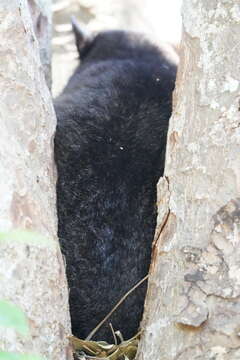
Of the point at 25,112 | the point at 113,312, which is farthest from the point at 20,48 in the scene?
the point at 113,312

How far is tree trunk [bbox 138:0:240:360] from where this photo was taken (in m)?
1.91

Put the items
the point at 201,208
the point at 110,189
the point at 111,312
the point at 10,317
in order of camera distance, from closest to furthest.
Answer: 1. the point at 10,317
2. the point at 201,208
3. the point at 111,312
4. the point at 110,189

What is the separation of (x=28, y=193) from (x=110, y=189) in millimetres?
851

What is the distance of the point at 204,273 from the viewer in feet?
6.38

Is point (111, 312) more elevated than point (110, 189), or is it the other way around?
point (110, 189)

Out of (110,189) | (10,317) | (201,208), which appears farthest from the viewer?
(110,189)

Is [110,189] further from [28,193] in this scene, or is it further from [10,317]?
[10,317]

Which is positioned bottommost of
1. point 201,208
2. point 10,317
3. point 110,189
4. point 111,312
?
point 111,312

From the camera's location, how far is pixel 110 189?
9.64ft

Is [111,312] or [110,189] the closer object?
[111,312]

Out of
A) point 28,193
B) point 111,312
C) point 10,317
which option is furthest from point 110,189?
point 10,317

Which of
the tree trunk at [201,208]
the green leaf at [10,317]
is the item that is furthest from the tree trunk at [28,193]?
the green leaf at [10,317]

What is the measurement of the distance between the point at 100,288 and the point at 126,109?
0.83 metres

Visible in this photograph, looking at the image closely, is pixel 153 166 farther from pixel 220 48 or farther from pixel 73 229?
pixel 220 48
